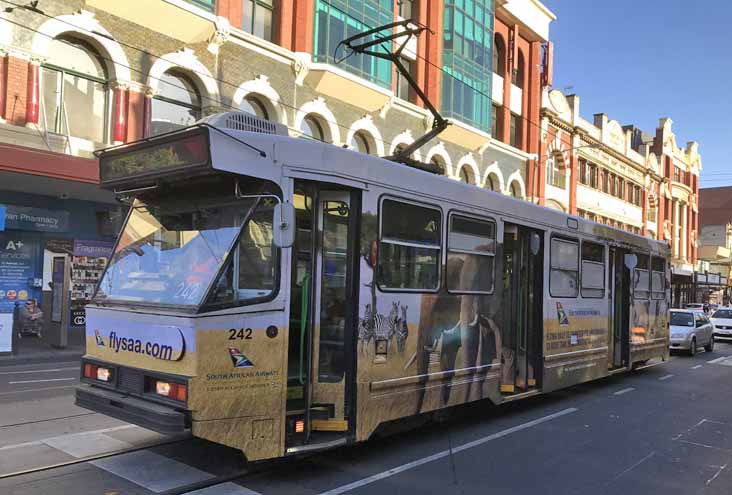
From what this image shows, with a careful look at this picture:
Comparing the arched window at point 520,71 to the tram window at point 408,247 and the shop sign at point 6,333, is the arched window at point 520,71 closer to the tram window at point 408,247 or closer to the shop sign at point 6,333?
the shop sign at point 6,333

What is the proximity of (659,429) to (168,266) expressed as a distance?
701 centimetres

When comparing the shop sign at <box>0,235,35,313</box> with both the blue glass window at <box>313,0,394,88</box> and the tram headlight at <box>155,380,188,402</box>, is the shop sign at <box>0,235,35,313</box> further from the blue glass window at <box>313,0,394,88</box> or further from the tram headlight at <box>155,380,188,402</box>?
the tram headlight at <box>155,380,188,402</box>

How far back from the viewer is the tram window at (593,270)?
1107 cm

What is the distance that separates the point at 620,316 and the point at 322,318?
29.1ft

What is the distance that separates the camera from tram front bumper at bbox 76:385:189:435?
5090mm

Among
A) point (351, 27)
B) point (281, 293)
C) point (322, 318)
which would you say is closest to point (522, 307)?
point (322, 318)

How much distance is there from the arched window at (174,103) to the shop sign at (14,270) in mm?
4963

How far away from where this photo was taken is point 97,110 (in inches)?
704

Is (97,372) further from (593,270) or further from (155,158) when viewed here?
(593,270)

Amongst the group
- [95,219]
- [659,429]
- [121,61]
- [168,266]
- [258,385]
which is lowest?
[659,429]

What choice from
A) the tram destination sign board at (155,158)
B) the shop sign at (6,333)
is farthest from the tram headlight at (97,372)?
the shop sign at (6,333)

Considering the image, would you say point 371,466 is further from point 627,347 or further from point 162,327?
point 627,347

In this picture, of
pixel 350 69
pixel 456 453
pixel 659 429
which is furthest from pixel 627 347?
pixel 350 69

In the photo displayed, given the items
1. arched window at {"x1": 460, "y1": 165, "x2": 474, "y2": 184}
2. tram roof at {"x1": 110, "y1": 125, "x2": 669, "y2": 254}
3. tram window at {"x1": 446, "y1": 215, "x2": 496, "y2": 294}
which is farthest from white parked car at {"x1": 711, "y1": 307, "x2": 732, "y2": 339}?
tram window at {"x1": 446, "y1": 215, "x2": 496, "y2": 294}
